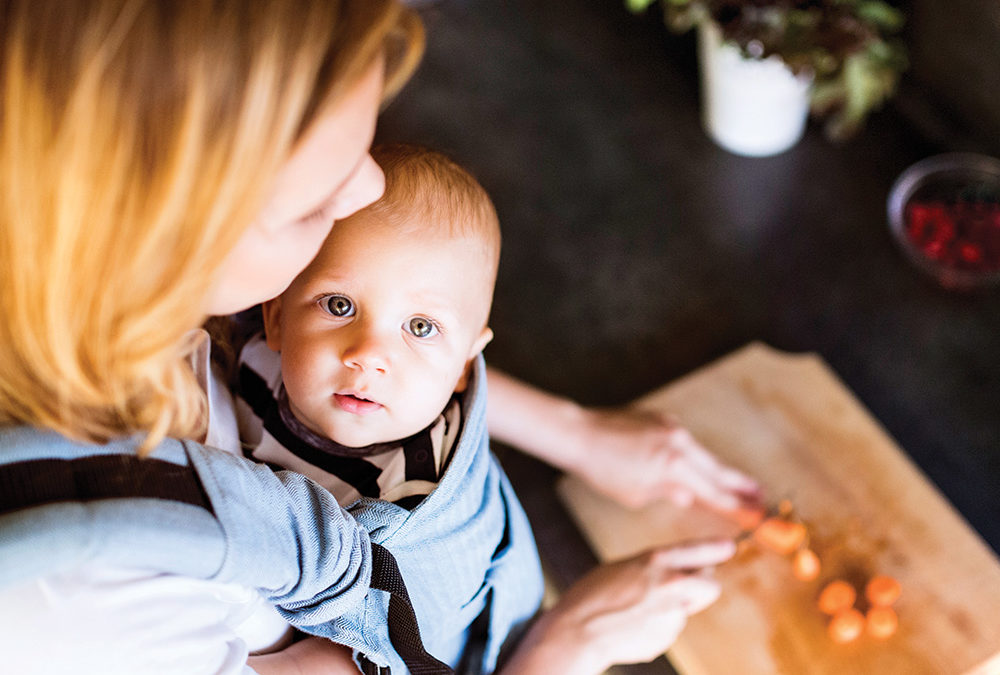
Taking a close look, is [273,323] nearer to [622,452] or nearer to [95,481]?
[95,481]

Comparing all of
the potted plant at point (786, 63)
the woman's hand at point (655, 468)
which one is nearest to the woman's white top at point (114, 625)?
the woman's hand at point (655, 468)

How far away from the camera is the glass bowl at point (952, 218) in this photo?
1327 millimetres

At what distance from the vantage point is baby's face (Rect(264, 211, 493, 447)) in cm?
71

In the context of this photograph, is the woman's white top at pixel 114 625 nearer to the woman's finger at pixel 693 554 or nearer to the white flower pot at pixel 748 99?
the woman's finger at pixel 693 554

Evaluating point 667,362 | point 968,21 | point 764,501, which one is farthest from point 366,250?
point 968,21

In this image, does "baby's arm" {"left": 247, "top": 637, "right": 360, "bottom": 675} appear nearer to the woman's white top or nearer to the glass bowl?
the woman's white top

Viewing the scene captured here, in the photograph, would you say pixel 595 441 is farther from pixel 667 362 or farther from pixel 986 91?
pixel 986 91

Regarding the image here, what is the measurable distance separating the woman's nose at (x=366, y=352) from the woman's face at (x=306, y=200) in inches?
4.8

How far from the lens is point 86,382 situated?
509 mm

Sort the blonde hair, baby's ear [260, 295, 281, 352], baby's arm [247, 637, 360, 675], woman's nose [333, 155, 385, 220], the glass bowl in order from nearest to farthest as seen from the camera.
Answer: the blonde hair → woman's nose [333, 155, 385, 220] → baby's arm [247, 637, 360, 675] → baby's ear [260, 295, 281, 352] → the glass bowl

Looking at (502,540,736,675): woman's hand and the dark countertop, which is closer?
(502,540,736,675): woman's hand

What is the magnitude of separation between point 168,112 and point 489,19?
1.54 metres

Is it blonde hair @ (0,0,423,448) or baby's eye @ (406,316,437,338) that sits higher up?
blonde hair @ (0,0,423,448)

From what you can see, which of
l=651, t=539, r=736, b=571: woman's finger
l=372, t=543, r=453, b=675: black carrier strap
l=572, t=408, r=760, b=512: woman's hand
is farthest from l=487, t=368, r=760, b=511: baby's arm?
l=372, t=543, r=453, b=675: black carrier strap
